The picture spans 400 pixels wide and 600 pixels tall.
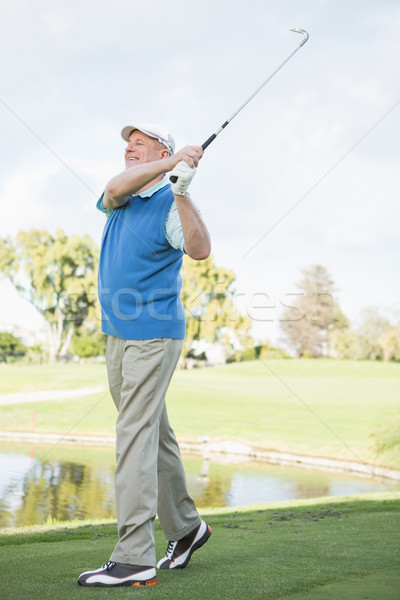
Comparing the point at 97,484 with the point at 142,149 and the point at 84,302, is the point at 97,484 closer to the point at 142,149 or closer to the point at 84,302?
the point at 142,149

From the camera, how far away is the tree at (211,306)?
33875 millimetres

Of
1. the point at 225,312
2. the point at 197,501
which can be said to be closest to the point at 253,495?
the point at 197,501

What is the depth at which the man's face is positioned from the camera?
102 inches

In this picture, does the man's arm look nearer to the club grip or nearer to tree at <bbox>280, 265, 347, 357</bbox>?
the club grip

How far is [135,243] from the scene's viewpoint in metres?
2.42

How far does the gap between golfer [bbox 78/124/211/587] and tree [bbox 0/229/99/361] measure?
32.4 m

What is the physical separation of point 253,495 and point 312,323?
3908 cm

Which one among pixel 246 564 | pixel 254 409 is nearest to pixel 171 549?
pixel 246 564

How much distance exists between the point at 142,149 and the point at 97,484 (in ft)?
24.7

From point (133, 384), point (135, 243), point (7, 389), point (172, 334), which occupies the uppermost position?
point (135, 243)

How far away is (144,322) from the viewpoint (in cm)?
239

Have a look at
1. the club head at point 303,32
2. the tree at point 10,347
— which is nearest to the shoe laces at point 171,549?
the club head at point 303,32

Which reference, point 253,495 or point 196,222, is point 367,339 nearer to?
point 253,495

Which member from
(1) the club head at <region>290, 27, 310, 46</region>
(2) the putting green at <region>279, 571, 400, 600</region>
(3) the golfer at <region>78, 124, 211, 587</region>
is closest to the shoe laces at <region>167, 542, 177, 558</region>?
(3) the golfer at <region>78, 124, 211, 587</region>
